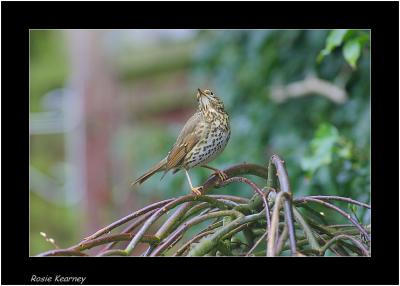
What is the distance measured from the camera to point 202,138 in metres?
2.47

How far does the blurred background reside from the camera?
300cm

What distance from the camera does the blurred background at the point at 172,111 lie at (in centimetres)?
300

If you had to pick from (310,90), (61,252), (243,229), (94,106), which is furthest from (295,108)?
(94,106)

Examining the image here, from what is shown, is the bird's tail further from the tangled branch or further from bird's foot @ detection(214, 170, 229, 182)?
the tangled branch

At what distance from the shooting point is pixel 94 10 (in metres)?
2.42

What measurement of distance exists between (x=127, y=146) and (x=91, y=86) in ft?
5.16

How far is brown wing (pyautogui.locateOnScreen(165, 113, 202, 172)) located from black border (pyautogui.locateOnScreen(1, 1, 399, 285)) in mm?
358

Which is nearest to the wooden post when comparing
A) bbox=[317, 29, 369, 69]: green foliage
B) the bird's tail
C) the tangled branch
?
the bird's tail

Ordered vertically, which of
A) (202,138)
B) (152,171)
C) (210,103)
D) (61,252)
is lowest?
(61,252)

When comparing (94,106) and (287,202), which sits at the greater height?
(94,106)

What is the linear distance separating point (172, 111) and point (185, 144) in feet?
12.7

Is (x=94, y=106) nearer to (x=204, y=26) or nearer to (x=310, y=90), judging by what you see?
(x=310, y=90)

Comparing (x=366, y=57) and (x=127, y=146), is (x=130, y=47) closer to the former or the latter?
(x=127, y=146)

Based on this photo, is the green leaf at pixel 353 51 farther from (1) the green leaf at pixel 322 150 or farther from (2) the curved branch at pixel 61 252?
(2) the curved branch at pixel 61 252
